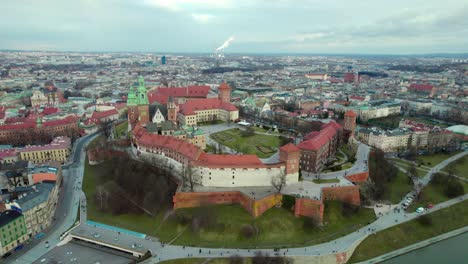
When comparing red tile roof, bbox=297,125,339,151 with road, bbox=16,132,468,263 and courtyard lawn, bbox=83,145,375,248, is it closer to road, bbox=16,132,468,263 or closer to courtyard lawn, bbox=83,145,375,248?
courtyard lawn, bbox=83,145,375,248

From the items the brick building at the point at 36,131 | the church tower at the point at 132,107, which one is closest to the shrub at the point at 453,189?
the church tower at the point at 132,107

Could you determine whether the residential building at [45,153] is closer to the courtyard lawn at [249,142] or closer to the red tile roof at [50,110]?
the courtyard lawn at [249,142]

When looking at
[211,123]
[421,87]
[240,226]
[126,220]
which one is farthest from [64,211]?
[421,87]

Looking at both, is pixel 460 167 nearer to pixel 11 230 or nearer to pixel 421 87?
pixel 11 230

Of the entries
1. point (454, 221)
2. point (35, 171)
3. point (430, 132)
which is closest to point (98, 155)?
point (35, 171)

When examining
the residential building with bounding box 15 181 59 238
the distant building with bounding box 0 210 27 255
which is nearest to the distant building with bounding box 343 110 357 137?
the residential building with bounding box 15 181 59 238
